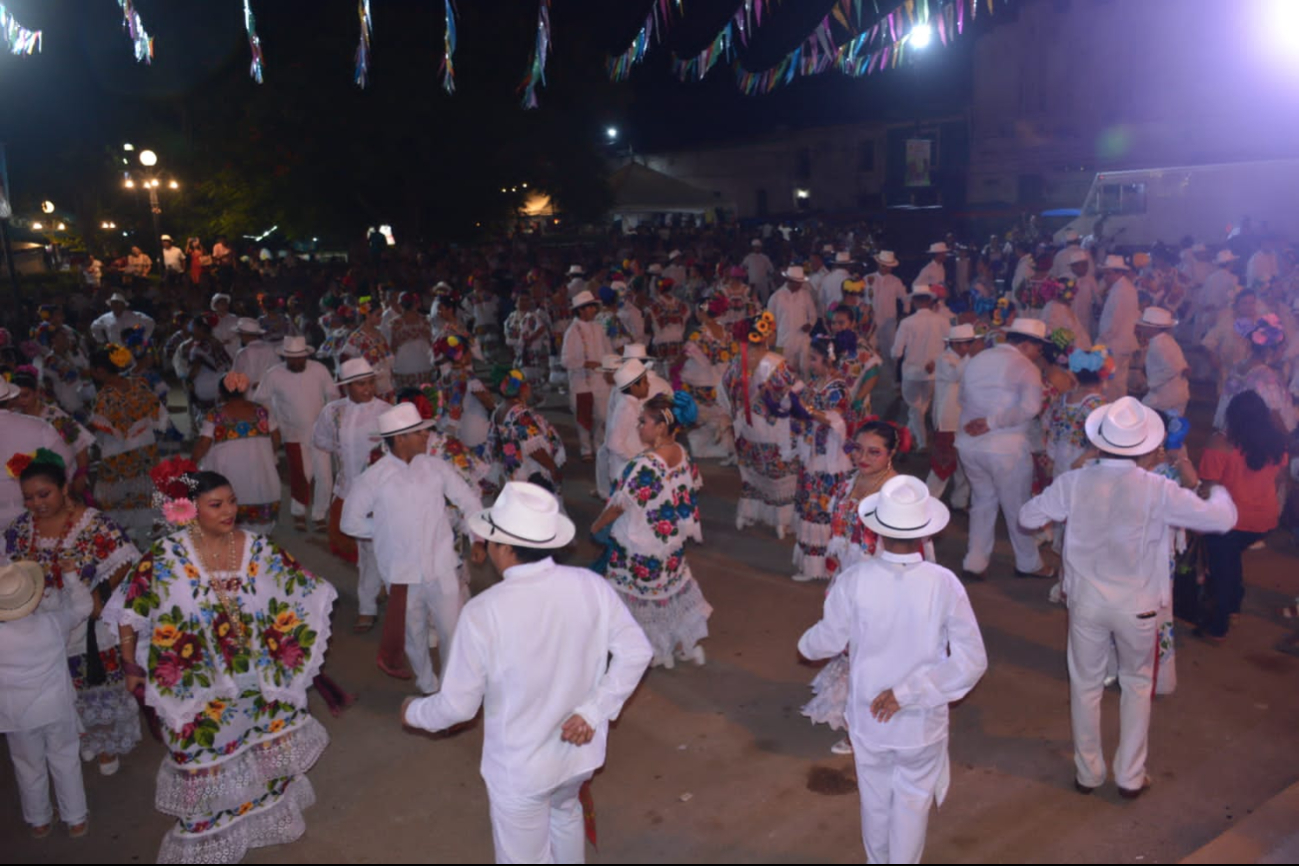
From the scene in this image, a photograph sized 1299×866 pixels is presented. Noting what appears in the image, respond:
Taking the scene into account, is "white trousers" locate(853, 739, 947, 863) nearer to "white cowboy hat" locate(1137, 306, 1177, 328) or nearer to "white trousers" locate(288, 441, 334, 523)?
"white cowboy hat" locate(1137, 306, 1177, 328)

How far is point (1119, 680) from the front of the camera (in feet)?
16.0

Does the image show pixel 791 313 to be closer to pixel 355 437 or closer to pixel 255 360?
pixel 255 360

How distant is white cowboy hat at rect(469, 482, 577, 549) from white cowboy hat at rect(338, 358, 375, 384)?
403cm

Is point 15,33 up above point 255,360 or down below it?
above

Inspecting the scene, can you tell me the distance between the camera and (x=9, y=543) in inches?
197

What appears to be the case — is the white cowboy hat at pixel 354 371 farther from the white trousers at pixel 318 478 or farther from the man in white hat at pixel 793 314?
the man in white hat at pixel 793 314

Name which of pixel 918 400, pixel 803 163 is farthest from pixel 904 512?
pixel 803 163

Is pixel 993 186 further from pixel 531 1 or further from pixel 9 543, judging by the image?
pixel 9 543

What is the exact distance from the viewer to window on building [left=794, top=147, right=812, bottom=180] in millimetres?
48250

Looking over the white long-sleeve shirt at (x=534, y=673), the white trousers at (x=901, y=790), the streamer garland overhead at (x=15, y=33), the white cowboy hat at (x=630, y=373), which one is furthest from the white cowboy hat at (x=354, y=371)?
the streamer garland overhead at (x=15, y=33)

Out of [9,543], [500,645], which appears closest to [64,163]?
[9,543]

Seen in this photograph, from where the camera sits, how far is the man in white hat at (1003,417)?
23.7 feet

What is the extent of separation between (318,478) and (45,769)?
4.81 m

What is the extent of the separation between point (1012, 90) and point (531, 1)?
69.8 feet
